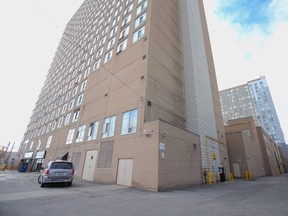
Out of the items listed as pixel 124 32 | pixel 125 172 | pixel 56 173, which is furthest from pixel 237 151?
pixel 56 173

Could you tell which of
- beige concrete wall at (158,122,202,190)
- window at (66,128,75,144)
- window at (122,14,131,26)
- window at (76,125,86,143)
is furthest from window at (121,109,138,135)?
window at (122,14,131,26)

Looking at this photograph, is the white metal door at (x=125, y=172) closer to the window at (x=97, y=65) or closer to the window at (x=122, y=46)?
the window at (x=122, y=46)

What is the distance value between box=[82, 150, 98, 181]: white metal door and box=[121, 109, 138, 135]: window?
15.9 feet

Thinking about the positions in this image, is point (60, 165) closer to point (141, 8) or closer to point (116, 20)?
point (141, 8)

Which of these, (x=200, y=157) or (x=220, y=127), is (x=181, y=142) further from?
(x=220, y=127)

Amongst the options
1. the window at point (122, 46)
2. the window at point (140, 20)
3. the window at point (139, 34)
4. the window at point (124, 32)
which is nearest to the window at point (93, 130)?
the window at point (122, 46)

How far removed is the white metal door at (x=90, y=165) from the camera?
16.9 meters

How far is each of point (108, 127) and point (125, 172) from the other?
19.4 feet

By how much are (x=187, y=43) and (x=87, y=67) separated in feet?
59.8

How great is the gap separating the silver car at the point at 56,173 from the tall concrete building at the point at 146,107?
4.01m

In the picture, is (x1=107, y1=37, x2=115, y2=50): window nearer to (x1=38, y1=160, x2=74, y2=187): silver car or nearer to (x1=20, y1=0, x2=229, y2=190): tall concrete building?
(x1=20, y1=0, x2=229, y2=190): tall concrete building

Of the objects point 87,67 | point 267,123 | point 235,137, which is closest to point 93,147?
point 87,67

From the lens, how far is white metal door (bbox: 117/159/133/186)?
12.9m

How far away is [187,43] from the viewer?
23.6 meters
